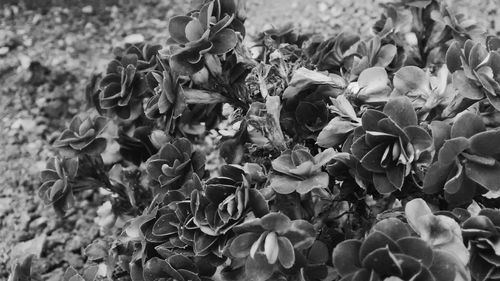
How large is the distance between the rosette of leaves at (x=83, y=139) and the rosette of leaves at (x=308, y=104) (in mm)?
490

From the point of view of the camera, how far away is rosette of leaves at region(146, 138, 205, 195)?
1.35 m

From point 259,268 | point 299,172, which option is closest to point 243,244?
point 259,268

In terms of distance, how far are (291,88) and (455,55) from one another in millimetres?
329

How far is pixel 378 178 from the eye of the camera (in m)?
1.12

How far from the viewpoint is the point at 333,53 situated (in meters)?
1.58

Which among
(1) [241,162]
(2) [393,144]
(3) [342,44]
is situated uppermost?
(2) [393,144]

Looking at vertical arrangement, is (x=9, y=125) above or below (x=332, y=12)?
below

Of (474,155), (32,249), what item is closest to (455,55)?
(474,155)

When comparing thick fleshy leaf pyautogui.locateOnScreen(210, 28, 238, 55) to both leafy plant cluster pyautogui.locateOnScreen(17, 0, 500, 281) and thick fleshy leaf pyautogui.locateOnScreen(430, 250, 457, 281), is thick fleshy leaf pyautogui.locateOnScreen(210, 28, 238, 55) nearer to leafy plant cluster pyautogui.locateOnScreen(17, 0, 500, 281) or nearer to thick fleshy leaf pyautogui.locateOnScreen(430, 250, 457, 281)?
leafy plant cluster pyautogui.locateOnScreen(17, 0, 500, 281)

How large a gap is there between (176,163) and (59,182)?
0.36 metres

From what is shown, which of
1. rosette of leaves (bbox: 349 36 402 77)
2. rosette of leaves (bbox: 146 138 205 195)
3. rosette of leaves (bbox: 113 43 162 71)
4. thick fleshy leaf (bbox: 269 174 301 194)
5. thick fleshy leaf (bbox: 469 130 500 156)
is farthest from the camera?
rosette of leaves (bbox: 113 43 162 71)

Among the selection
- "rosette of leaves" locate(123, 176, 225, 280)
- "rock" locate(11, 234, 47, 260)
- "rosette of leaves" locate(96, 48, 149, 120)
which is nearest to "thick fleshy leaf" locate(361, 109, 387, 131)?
"rosette of leaves" locate(123, 176, 225, 280)

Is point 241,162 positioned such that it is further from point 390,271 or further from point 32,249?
point 32,249

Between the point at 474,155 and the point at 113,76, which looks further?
the point at 113,76
